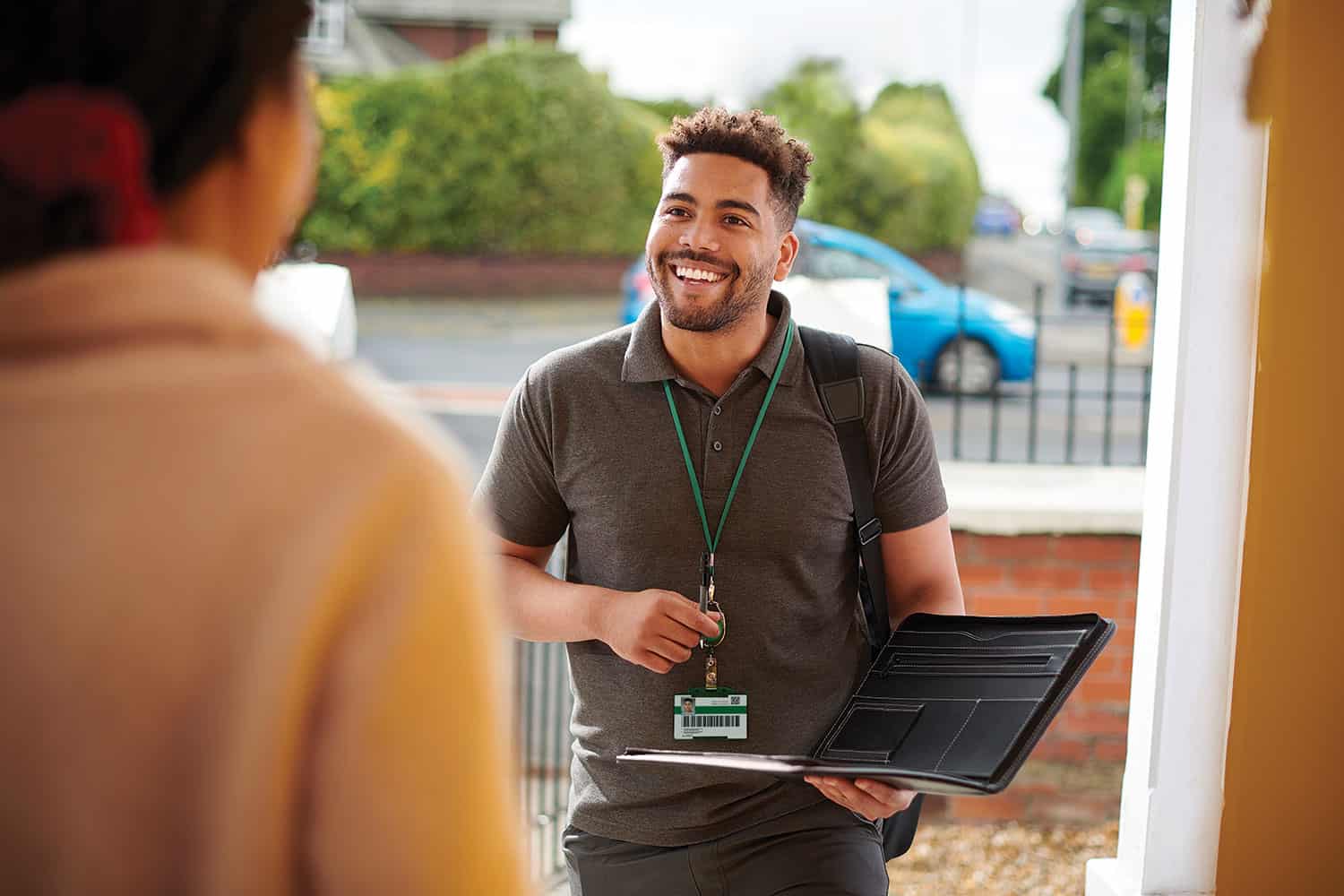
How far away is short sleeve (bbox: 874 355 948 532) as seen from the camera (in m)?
2.51

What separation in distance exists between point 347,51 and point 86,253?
27021 mm

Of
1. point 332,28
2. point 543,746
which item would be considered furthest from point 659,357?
point 332,28

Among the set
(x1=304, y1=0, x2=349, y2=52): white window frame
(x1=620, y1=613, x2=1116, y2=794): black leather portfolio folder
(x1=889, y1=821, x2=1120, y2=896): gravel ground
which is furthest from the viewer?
(x1=304, y1=0, x2=349, y2=52): white window frame

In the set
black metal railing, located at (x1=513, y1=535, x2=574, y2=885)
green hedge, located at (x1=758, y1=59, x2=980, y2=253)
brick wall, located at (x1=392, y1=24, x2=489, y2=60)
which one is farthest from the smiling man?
brick wall, located at (x1=392, y1=24, x2=489, y2=60)

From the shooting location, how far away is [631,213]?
74.4ft

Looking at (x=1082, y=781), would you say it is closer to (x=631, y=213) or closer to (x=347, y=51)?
(x=631, y=213)

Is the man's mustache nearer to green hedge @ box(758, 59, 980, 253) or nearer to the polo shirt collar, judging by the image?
the polo shirt collar

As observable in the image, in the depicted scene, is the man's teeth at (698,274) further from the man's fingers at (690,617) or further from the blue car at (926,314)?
the blue car at (926,314)

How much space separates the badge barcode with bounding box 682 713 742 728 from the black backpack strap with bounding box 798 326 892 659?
28 centimetres

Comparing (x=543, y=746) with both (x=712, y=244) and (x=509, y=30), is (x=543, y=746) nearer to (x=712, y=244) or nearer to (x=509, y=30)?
(x=712, y=244)

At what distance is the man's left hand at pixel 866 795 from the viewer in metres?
2.17

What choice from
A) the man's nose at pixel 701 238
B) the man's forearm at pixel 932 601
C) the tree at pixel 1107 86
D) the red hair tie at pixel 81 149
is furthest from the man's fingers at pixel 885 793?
the tree at pixel 1107 86

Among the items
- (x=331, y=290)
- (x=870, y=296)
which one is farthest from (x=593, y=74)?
(x=331, y=290)

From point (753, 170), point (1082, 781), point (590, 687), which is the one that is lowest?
point (1082, 781)
